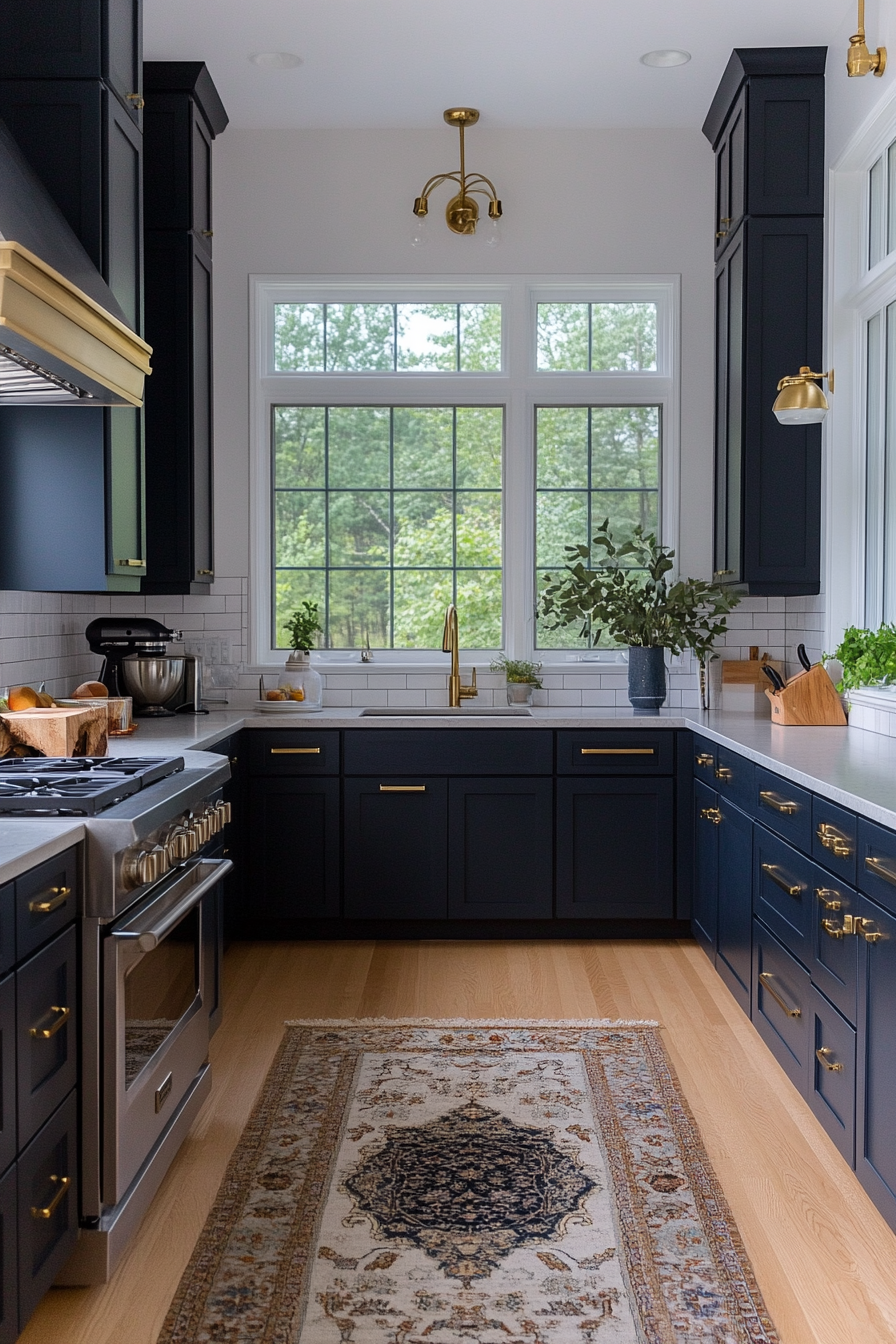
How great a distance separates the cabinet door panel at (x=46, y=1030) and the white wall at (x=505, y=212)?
3.29 metres

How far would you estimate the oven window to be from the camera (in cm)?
216

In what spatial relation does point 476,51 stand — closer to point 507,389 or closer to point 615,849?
point 507,389

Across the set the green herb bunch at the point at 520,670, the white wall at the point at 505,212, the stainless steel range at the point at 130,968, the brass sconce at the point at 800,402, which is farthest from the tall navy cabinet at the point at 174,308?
the brass sconce at the point at 800,402

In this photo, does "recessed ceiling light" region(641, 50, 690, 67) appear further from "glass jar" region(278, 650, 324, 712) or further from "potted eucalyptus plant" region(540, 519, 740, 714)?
"glass jar" region(278, 650, 324, 712)

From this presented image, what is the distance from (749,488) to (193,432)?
6.86ft

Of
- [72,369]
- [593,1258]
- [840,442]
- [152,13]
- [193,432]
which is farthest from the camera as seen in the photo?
[193,432]

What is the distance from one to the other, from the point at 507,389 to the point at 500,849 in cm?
193

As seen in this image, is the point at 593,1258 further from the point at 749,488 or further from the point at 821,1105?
the point at 749,488

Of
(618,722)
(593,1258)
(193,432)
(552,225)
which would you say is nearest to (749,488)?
(618,722)

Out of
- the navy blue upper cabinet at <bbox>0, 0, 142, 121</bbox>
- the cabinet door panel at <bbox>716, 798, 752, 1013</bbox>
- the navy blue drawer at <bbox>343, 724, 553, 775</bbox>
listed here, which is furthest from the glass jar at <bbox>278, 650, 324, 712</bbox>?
the navy blue upper cabinet at <bbox>0, 0, 142, 121</bbox>

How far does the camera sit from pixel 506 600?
486 cm

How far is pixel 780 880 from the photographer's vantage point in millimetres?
2926

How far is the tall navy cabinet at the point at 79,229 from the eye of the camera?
10.7ft

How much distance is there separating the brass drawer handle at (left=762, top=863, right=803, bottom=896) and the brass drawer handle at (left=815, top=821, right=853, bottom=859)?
0.25m
